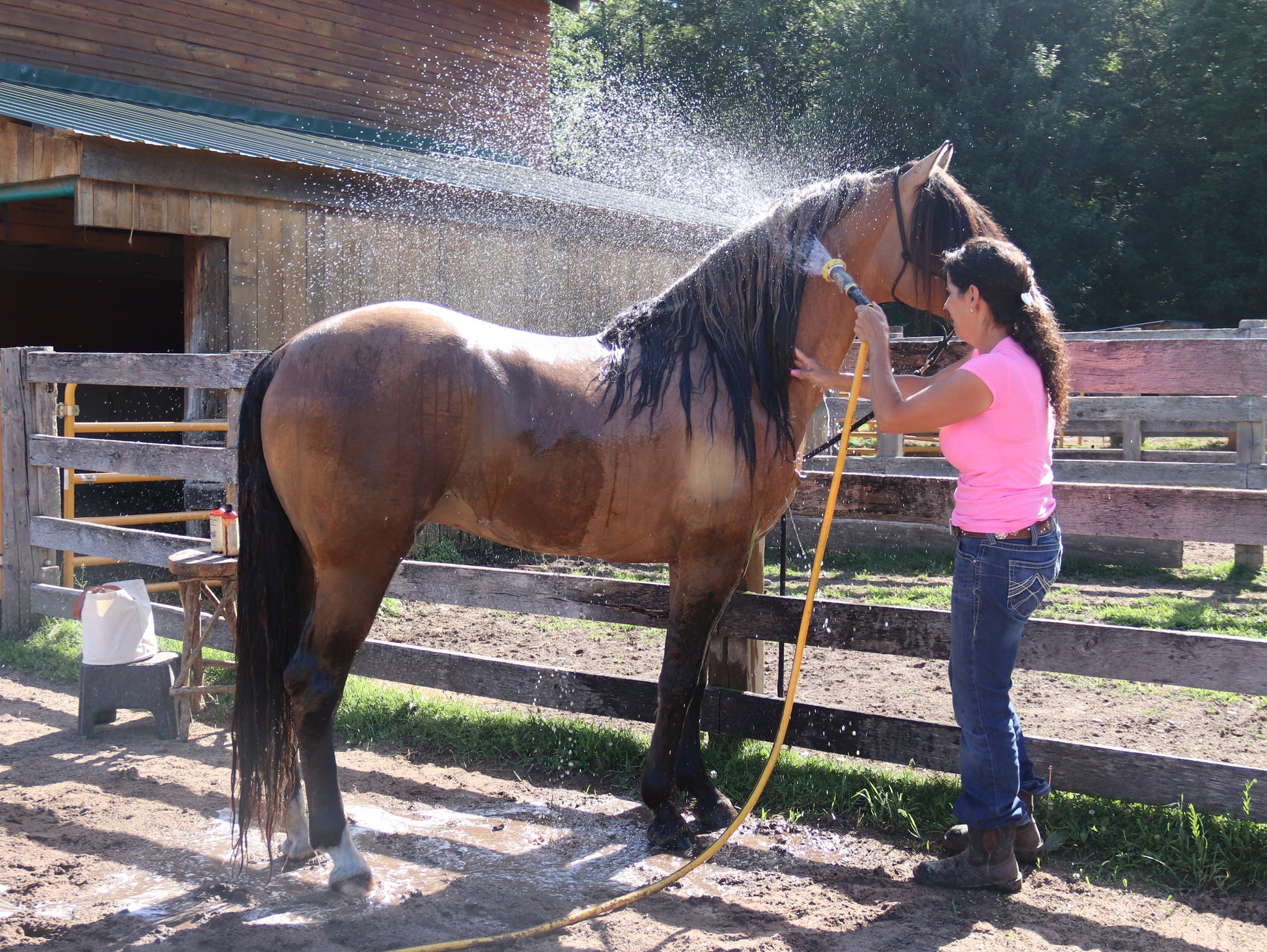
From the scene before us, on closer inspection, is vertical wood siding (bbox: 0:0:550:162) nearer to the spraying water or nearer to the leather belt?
the spraying water

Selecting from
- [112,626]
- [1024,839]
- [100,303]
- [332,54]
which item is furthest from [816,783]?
[100,303]

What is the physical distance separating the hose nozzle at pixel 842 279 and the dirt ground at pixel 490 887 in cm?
186

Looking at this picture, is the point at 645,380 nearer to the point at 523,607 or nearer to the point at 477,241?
the point at 523,607

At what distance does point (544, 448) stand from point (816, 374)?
91 cm

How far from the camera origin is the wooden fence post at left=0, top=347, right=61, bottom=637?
6012mm

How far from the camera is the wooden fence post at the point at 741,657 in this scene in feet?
13.3

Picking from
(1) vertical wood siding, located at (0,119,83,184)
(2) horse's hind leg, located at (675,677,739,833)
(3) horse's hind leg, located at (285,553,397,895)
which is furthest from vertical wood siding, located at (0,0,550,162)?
(2) horse's hind leg, located at (675,677,739,833)

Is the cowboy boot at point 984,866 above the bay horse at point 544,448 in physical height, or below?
below

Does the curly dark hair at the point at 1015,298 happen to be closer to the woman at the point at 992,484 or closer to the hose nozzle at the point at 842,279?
the woman at the point at 992,484

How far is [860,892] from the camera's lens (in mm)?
2994

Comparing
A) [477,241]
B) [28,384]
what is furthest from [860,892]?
[477,241]

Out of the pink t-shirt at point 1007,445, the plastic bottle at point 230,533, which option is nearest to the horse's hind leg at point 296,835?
the plastic bottle at point 230,533

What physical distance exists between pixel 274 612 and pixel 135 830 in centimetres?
A: 109

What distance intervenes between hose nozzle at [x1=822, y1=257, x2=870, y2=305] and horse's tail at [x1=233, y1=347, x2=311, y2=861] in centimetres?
180
